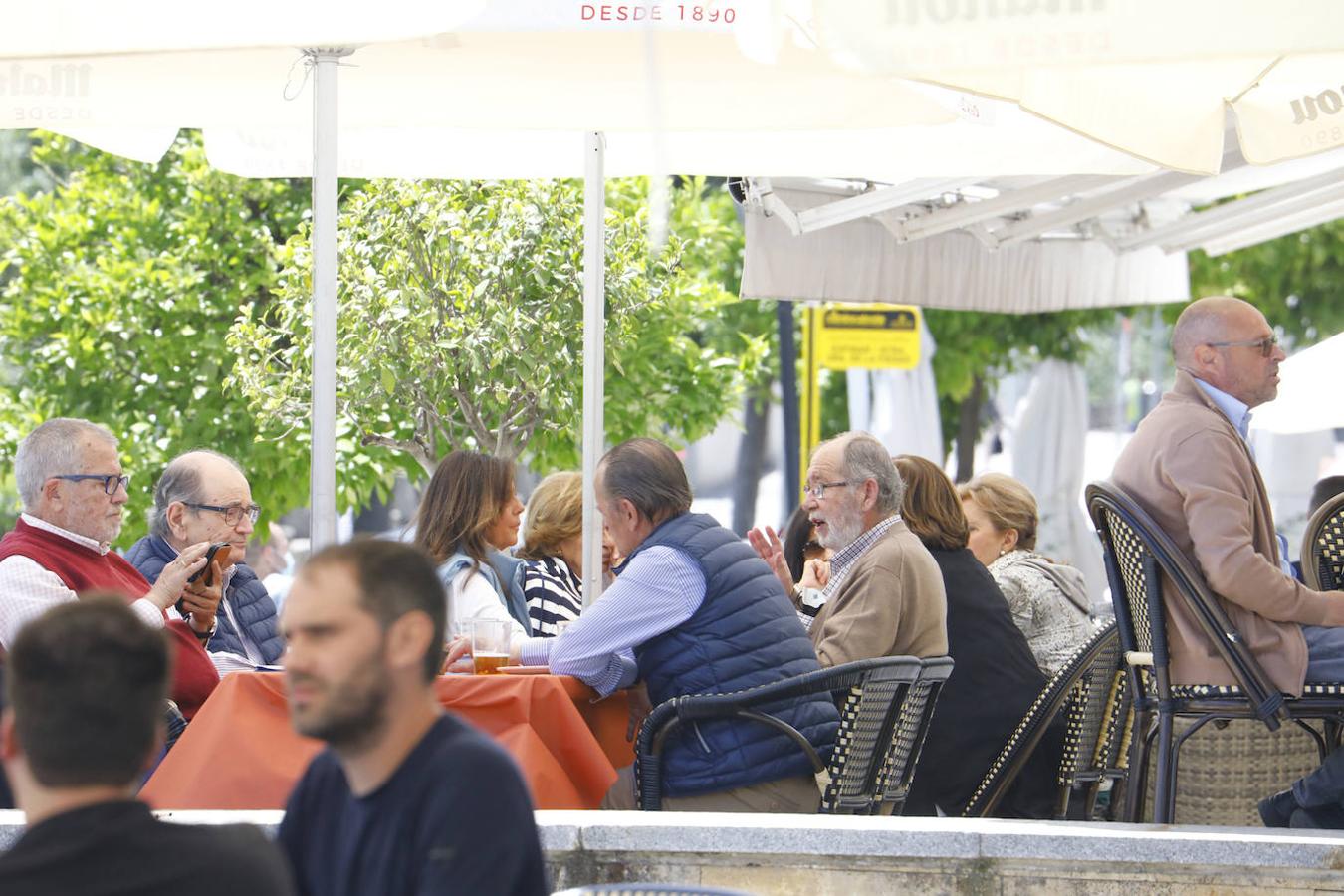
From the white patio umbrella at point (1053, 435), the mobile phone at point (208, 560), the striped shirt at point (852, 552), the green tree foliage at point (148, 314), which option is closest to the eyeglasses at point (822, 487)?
the striped shirt at point (852, 552)

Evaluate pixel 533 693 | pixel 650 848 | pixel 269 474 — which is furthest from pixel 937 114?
A: pixel 269 474

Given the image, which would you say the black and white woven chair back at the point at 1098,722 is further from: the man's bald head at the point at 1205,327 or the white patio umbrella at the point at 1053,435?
the white patio umbrella at the point at 1053,435

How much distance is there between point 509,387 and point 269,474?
15.1 ft

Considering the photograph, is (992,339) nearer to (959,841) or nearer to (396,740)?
(959,841)

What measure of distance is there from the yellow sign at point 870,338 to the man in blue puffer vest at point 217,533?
336 inches

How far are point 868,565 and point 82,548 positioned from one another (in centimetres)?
235

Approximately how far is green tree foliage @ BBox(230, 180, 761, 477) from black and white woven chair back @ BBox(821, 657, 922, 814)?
8.49 ft

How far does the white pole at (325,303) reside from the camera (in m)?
5.63

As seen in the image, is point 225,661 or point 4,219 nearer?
point 225,661

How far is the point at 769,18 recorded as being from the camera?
4.66 metres

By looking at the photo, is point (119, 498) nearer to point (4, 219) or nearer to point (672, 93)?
point (672, 93)

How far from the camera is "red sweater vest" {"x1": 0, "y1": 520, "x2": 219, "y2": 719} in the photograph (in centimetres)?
533

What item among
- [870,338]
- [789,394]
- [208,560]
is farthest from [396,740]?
[789,394]

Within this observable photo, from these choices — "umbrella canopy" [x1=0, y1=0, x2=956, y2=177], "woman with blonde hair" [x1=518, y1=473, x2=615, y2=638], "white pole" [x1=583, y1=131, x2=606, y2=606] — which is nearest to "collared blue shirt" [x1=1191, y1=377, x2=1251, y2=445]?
"umbrella canopy" [x1=0, y1=0, x2=956, y2=177]
